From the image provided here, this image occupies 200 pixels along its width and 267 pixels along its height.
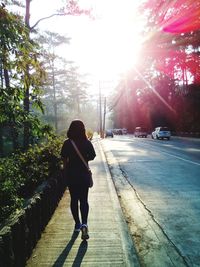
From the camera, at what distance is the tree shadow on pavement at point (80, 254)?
5051 mm

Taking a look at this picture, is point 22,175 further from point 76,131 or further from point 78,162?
point 76,131

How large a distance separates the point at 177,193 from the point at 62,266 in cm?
605

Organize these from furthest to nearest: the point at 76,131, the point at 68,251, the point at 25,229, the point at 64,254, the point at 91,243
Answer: the point at 76,131 < the point at 91,243 < the point at 68,251 < the point at 64,254 < the point at 25,229

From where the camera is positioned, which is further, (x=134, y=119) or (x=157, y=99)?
(x=134, y=119)

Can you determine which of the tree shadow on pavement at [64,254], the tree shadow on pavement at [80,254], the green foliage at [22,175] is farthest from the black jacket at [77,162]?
the tree shadow on pavement at [80,254]

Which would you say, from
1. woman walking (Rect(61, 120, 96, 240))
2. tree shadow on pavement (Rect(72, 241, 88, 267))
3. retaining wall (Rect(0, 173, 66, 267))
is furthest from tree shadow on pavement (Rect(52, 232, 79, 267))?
retaining wall (Rect(0, 173, 66, 267))

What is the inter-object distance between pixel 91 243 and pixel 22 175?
7.52ft

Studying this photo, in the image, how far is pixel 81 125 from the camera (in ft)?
20.8

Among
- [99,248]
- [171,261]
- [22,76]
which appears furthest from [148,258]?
[22,76]

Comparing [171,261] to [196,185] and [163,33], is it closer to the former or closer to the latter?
[196,185]

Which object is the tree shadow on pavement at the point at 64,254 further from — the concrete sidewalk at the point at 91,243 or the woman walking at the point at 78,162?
the woman walking at the point at 78,162

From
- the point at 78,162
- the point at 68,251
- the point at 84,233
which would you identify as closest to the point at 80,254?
the point at 68,251

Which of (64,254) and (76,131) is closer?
(64,254)

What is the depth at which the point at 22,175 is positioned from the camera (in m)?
7.49
